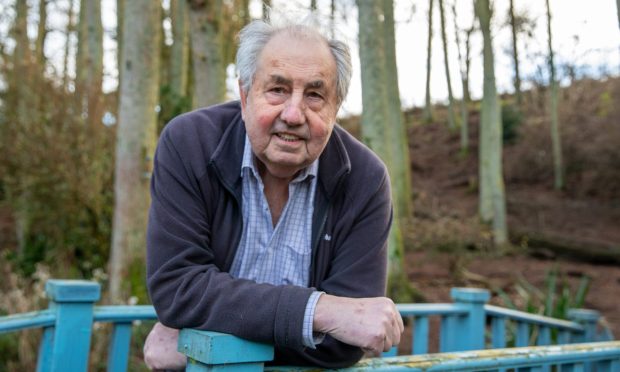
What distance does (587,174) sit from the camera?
62.3 feet

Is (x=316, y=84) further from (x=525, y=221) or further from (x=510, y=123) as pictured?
(x=510, y=123)

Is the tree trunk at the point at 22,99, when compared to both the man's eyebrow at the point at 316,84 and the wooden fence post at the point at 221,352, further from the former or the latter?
the wooden fence post at the point at 221,352

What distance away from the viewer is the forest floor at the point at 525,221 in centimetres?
959

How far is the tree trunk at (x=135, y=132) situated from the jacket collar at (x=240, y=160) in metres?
4.37

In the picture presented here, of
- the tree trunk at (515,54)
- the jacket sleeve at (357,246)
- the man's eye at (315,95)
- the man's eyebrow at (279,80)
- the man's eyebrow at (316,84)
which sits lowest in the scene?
the jacket sleeve at (357,246)

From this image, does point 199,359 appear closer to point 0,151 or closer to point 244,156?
point 244,156

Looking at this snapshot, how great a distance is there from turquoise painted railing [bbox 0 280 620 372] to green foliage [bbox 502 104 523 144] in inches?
766

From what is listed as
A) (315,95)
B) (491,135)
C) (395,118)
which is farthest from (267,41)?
(491,135)

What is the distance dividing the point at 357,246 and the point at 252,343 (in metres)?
0.55

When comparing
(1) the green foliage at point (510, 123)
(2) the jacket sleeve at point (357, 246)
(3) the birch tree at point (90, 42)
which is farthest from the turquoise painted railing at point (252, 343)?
(1) the green foliage at point (510, 123)

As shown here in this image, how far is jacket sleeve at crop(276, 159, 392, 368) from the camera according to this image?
1.97m

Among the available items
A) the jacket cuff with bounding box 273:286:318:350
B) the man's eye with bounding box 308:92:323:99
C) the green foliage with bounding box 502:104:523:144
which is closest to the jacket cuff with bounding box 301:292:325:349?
the jacket cuff with bounding box 273:286:318:350

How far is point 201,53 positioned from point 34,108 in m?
2.91

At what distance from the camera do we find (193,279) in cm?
178
